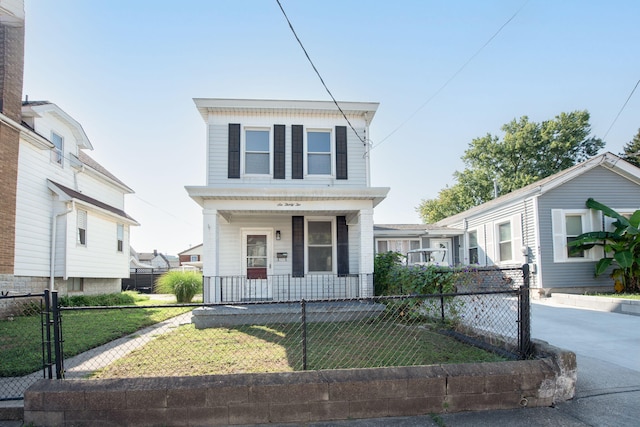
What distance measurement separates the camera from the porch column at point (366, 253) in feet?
32.0

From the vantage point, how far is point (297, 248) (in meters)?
11.0

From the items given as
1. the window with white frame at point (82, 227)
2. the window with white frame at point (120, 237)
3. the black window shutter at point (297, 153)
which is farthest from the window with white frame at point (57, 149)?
the black window shutter at point (297, 153)

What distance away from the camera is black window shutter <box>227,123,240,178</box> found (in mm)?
11023

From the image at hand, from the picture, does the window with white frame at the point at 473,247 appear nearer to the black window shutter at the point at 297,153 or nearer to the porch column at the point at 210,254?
the black window shutter at the point at 297,153

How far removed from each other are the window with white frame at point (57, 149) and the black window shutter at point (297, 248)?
26.9 feet

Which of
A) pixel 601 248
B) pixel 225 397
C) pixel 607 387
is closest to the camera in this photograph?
pixel 225 397

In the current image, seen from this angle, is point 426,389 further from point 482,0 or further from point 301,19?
point 482,0

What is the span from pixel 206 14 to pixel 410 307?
21.8ft

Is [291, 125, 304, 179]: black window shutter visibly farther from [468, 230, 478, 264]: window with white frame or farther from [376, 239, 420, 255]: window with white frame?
[468, 230, 478, 264]: window with white frame

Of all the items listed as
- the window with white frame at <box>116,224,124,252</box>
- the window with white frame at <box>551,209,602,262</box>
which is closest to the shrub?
the window with white frame at <box>551,209,602,262</box>

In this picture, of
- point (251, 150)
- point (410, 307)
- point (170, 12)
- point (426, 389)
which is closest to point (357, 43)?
point (170, 12)

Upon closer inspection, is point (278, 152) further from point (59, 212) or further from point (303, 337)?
point (303, 337)

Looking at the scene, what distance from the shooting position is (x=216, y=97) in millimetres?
10992

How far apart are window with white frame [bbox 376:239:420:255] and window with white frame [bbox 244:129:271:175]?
8111mm
